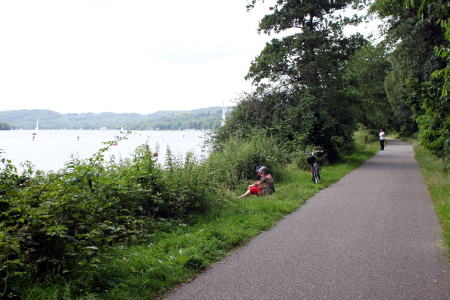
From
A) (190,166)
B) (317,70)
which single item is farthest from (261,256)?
(317,70)

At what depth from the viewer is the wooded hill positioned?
61.8m

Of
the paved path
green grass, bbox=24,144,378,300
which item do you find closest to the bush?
green grass, bbox=24,144,378,300

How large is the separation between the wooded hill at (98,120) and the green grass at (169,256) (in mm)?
15877

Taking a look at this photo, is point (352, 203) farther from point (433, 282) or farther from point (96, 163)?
point (96, 163)

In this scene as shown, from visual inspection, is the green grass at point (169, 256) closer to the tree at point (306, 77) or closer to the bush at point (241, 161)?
the bush at point (241, 161)

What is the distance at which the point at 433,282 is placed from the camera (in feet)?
15.7

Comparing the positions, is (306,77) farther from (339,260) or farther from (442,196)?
(339,260)

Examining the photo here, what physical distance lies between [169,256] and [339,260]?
2507mm

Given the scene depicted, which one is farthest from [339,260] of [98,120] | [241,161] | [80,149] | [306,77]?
[98,120]

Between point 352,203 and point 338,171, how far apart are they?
7.73m

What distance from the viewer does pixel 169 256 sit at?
5691 mm

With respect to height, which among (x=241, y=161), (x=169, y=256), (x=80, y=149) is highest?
(x=241, y=161)

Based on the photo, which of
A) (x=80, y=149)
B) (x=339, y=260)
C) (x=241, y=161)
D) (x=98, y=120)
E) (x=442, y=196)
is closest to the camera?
(x=339, y=260)

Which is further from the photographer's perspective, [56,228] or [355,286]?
[355,286]
